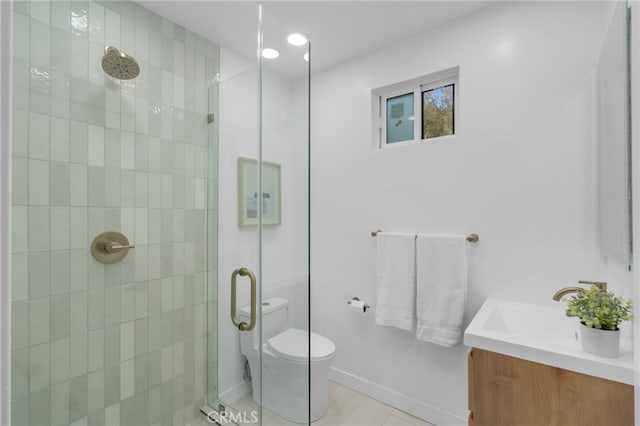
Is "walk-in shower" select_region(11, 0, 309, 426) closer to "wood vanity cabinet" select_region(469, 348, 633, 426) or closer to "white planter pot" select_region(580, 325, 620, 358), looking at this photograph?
"wood vanity cabinet" select_region(469, 348, 633, 426)

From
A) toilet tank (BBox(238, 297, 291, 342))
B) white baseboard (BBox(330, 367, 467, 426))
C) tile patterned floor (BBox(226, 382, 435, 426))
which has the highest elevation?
toilet tank (BBox(238, 297, 291, 342))

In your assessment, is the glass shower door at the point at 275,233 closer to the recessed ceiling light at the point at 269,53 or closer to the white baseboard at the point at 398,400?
the recessed ceiling light at the point at 269,53

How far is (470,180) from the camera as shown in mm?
1838

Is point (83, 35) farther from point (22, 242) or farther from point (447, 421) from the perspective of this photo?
point (447, 421)

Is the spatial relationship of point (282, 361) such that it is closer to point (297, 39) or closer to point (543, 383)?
point (543, 383)

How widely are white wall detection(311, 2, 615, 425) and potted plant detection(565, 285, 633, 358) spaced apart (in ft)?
1.67

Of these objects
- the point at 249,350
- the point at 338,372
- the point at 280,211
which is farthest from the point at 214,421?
the point at 280,211

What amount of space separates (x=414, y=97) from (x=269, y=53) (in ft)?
3.94

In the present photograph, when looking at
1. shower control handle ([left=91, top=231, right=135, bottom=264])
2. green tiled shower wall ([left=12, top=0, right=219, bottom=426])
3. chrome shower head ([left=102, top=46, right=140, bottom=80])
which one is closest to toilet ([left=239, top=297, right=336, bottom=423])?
green tiled shower wall ([left=12, top=0, right=219, bottom=426])

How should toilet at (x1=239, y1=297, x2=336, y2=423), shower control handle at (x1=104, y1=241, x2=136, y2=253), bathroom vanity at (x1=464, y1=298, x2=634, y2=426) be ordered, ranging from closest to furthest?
bathroom vanity at (x1=464, y1=298, x2=634, y2=426), toilet at (x1=239, y1=297, x2=336, y2=423), shower control handle at (x1=104, y1=241, x2=136, y2=253)

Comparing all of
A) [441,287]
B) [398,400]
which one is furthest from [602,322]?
[398,400]

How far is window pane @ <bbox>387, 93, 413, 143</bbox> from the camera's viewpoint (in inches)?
85.0

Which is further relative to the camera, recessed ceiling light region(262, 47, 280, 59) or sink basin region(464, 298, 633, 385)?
recessed ceiling light region(262, 47, 280, 59)

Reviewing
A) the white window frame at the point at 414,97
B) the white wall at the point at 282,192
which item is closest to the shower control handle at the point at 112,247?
the white wall at the point at 282,192
